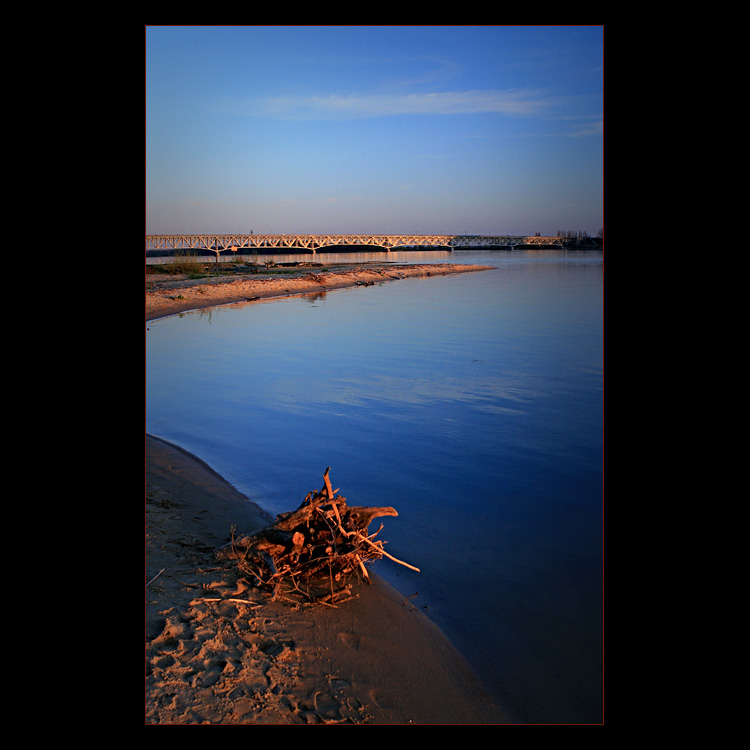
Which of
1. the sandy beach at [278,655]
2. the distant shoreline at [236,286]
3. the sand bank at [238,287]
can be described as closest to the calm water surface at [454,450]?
the sandy beach at [278,655]

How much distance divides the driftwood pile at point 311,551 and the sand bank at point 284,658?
12cm

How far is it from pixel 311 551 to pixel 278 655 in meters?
0.84

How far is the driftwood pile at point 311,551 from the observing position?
12.7ft

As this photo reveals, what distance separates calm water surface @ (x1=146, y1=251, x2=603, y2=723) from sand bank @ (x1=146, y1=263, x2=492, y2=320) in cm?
397

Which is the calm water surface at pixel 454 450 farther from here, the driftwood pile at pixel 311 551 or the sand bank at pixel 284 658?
the driftwood pile at pixel 311 551

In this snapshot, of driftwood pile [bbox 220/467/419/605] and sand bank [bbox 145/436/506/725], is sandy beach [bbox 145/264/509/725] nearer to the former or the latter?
sand bank [bbox 145/436/506/725]

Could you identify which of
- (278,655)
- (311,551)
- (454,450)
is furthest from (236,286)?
(278,655)

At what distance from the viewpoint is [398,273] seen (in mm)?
39844

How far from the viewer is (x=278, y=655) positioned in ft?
10.4

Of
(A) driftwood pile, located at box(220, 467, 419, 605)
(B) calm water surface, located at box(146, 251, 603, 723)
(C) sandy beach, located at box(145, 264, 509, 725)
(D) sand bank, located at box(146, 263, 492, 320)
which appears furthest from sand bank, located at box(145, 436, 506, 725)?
(D) sand bank, located at box(146, 263, 492, 320)

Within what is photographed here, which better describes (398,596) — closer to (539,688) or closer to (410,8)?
(539,688)
